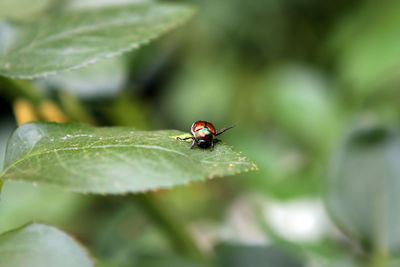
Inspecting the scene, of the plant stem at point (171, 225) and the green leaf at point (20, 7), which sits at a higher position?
the green leaf at point (20, 7)

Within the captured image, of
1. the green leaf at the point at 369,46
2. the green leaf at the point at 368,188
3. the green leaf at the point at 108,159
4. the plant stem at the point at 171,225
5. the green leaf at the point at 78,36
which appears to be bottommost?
the green leaf at the point at 108,159

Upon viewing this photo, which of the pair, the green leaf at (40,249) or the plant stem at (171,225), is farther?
the plant stem at (171,225)

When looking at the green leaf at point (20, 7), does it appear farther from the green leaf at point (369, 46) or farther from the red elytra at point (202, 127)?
the green leaf at point (369, 46)

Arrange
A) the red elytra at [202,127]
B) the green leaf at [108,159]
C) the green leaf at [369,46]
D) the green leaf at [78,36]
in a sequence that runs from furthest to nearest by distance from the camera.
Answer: the green leaf at [369,46]
the red elytra at [202,127]
the green leaf at [78,36]
the green leaf at [108,159]

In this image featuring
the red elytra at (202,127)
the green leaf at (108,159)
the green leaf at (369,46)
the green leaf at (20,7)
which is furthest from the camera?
the green leaf at (369,46)

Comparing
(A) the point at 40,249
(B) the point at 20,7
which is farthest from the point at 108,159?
(B) the point at 20,7

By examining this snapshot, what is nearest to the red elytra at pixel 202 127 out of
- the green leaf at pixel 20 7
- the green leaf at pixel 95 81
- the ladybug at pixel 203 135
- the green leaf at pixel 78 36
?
the ladybug at pixel 203 135
